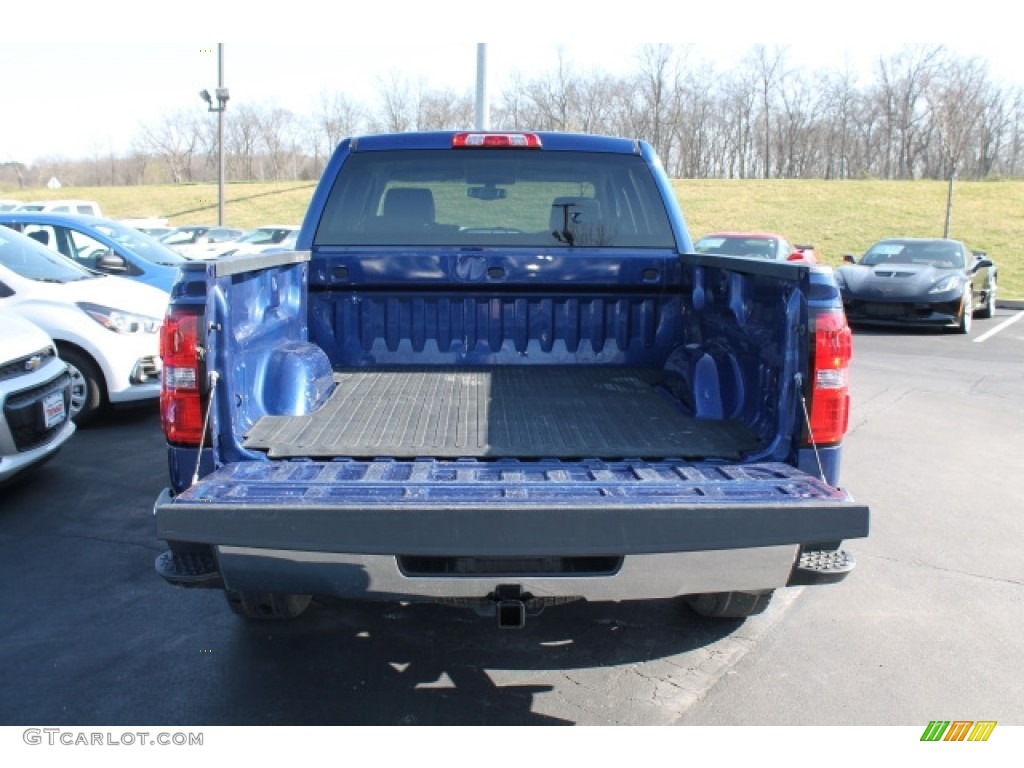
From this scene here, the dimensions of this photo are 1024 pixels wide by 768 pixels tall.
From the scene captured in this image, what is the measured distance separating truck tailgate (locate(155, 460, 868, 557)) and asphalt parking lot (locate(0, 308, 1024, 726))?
3.09ft

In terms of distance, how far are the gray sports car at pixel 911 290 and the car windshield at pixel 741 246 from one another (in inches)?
90.5

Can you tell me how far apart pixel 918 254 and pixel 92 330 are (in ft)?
45.9

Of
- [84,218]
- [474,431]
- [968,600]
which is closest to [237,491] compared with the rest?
[474,431]

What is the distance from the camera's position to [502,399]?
12.5 ft

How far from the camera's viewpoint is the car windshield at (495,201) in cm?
441

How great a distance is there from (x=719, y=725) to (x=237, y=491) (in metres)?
1.83

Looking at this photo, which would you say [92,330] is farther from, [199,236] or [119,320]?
[199,236]

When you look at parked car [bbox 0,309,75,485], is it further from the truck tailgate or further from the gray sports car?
the gray sports car

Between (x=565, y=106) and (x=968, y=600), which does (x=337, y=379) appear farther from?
(x=565, y=106)

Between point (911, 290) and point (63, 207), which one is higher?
point (63, 207)

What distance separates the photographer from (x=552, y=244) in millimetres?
4418

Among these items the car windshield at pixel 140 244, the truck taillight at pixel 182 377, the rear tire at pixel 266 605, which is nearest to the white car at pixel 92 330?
the car windshield at pixel 140 244

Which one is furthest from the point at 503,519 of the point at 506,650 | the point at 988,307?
the point at 988,307

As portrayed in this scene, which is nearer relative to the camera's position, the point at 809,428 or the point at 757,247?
the point at 809,428
